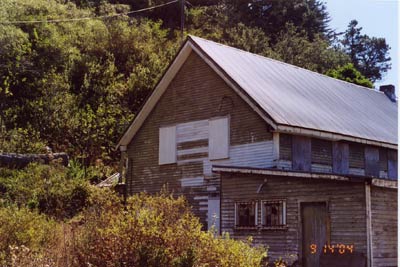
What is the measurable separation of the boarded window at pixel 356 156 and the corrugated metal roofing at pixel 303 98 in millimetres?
611

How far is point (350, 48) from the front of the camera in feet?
160

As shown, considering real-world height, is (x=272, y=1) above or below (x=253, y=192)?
above

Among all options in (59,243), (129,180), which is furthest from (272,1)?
(59,243)

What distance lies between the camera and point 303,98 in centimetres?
2306

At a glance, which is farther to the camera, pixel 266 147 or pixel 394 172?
pixel 394 172

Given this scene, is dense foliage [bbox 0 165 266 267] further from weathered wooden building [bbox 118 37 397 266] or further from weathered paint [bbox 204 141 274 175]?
weathered paint [bbox 204 141 274 175]

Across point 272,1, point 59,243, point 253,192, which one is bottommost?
point 59,243

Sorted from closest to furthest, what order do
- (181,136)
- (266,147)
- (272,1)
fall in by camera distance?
(266,147) → (181,136) → (272,1)

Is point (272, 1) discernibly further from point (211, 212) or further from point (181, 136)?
point (211, 212)

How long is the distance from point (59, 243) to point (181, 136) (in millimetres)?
12506

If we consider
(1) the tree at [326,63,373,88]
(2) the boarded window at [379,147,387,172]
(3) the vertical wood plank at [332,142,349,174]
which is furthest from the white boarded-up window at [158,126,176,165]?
(1) the tree at [326,63,373,88]

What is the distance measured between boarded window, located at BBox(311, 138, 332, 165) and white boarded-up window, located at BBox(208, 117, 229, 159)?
9.76ft

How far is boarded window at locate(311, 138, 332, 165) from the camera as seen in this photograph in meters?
21.4

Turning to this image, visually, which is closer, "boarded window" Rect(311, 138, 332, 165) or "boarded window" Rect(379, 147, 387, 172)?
"boarded window" Rect(311, 138, 332, 165)
